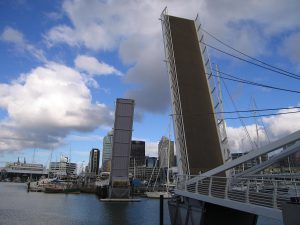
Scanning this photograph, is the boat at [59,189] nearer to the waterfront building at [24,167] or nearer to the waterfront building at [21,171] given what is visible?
the waterfront building at [21,171]

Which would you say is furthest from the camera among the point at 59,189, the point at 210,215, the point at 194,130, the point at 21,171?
the point at 21,171

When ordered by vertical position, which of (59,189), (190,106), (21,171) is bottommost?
(59,189)

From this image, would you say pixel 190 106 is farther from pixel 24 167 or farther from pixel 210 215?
pixel 24 167

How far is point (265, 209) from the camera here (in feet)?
38.0

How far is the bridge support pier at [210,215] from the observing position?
53.9 feet

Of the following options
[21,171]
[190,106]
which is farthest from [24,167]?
[190,106]

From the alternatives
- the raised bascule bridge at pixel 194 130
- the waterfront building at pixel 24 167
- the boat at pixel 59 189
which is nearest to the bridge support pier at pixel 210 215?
the raised bascule bridge at pixel 194 130

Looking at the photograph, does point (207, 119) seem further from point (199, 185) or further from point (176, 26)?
point (176, 26)

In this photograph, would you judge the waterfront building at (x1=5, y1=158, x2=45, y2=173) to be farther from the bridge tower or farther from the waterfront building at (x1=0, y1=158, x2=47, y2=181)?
the bridge tower

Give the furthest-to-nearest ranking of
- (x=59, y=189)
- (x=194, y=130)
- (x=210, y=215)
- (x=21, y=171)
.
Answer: (x=21, y=171), (x=59, y=189), (x=194, y=130), (x=210, y=215)

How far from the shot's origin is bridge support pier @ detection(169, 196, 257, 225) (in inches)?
647

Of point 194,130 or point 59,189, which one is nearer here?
point 194,130

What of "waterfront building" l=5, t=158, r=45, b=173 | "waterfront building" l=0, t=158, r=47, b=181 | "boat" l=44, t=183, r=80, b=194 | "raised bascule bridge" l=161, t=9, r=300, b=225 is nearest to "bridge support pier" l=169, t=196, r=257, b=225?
"raised bascule bridge" l=161, t=9, r=300, b=225

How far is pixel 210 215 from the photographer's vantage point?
651 inches
